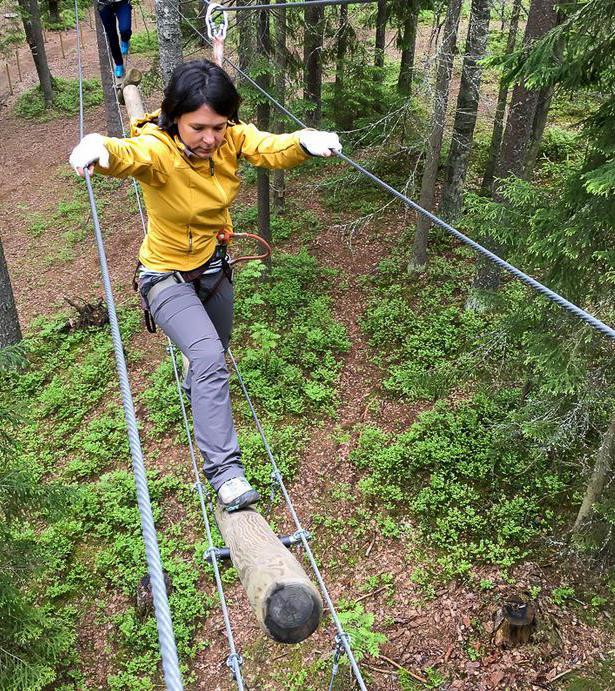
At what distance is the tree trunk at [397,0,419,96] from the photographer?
1155 centimetres

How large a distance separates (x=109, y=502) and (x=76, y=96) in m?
20.7

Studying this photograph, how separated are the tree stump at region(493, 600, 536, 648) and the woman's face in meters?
4.92

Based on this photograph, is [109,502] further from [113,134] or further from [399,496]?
[113,134]

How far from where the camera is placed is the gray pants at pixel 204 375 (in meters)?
2.69

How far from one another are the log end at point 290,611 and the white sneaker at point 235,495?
1.95ft

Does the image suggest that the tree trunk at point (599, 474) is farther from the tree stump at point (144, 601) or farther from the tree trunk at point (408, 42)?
the tree trunk at point (408, 42)

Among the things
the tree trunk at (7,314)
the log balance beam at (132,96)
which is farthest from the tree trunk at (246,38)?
the tree trunk at (7,314)

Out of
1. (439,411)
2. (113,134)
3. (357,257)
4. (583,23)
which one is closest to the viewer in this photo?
(583,23)

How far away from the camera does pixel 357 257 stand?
11188mm

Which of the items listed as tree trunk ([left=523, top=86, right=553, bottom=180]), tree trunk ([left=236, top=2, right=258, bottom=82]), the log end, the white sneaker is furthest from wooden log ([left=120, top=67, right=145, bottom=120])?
tree trunk ([left=523, top=86, right=553, bottom=180])

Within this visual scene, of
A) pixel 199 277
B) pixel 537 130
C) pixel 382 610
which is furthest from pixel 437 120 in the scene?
pixel 382 610

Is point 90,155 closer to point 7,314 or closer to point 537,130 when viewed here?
point 7,314

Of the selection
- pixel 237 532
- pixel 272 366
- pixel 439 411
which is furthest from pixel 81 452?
pixel 237 532

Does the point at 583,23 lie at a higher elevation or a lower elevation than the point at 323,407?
higher
